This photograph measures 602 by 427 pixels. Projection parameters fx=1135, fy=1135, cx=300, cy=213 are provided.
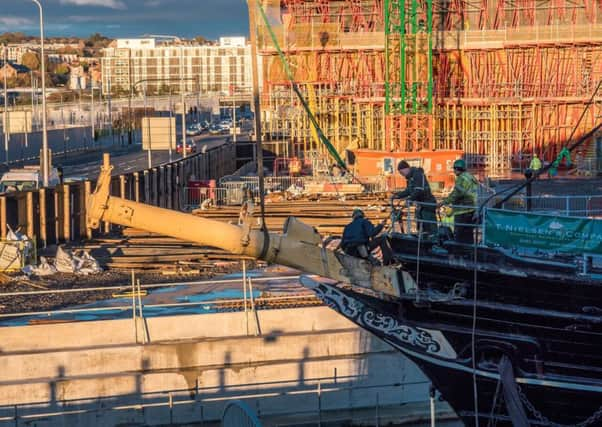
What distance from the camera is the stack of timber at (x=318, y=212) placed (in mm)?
29109

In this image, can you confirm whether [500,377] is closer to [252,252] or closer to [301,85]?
[252,252]

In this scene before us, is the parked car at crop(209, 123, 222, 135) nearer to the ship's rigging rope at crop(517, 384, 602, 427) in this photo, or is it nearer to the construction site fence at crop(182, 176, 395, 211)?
the construction site fence at crop(182, 176, 395, 211)

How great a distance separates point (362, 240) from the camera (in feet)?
45.2

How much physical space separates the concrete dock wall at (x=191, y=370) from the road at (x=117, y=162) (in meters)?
34.2

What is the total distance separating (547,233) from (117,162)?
2079 inches

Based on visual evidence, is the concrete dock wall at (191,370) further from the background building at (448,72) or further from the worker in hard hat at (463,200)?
the background building at (448,72)

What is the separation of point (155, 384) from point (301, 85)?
133 ft

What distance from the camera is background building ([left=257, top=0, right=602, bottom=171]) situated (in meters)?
49.4

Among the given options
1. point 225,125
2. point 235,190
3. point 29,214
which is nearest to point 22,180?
point 235,190

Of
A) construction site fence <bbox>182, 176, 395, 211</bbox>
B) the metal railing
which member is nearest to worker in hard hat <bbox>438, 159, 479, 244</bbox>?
the metal railing

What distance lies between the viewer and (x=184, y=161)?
144 feet

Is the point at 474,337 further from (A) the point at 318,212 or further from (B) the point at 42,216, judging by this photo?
(A) the point at 318,212

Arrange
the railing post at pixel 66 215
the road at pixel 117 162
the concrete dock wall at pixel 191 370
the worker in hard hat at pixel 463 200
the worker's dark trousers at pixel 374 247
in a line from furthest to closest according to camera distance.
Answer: the road at pixel 117 162 < the railing post at pixel 66 215 < the concrete dock wall at pixel 191 370 < the worker in hard hat at pixel 463 200 < the worker's dark trousers at pixel 374 247

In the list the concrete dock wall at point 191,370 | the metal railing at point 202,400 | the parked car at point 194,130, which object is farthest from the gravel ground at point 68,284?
the parked car at point 194,130
